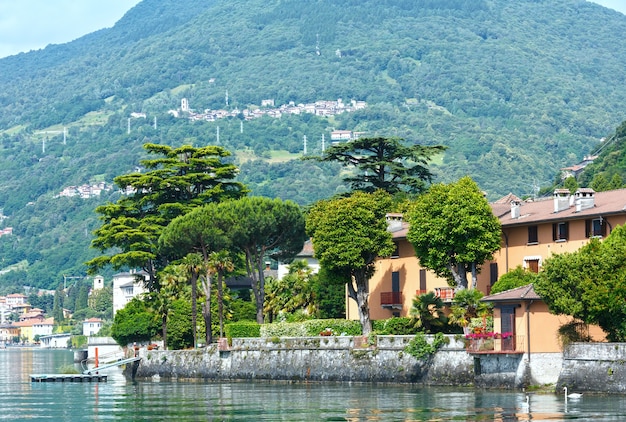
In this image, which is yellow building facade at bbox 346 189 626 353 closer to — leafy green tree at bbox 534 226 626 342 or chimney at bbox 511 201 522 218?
chimney at bbox 511 201 522 218

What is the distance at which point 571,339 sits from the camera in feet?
201

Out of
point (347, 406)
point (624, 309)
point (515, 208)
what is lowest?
point (347, 406)

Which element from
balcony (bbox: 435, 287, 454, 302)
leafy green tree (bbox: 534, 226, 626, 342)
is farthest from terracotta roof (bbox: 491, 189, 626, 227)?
leafy green tree (bbox: 534, 226, 626, 342)

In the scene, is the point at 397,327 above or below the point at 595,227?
below

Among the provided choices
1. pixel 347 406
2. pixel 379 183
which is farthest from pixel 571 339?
pixel 379 183

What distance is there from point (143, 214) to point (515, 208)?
38.2 meters

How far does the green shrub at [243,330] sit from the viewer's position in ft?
274

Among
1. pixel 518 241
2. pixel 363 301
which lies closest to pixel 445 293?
pixel 518 241

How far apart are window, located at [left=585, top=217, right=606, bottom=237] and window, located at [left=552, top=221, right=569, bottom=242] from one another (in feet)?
5.42

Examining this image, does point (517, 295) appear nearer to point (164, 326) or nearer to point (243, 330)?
point (243, 330)

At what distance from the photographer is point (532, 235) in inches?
2943

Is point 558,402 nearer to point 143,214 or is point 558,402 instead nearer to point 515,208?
point 515,208

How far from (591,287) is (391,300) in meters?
26.1

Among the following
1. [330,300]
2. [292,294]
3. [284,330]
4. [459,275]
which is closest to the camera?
[459,275]
